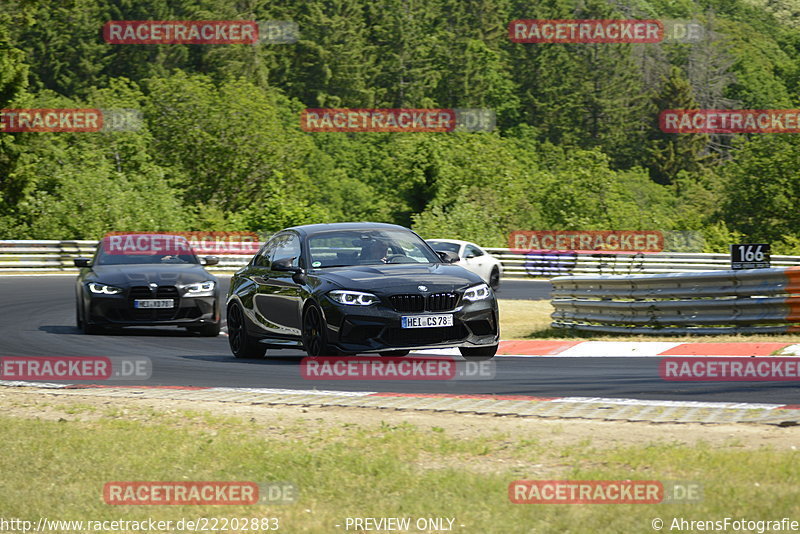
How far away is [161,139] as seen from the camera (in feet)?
232

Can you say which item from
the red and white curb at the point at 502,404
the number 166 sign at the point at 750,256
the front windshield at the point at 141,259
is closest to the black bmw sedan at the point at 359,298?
the red and white curb at the point at 502,404

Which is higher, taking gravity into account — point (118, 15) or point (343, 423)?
point (118, 15)

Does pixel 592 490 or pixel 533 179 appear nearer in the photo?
pixel 592 490

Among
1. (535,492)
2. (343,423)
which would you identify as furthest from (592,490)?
(343,423)

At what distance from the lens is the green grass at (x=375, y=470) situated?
5703 mm

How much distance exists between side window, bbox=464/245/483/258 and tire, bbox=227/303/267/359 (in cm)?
1581

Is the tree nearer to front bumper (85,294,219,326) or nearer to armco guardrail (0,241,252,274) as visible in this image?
armco guardrail (0,241,252,274)

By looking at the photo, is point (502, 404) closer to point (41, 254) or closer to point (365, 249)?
point (365, 249)

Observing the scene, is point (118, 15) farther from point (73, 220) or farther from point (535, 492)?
point (535, 492)

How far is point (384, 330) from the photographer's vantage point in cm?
1156

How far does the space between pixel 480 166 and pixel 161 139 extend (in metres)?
19.3

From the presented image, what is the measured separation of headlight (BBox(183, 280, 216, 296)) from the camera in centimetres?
1664

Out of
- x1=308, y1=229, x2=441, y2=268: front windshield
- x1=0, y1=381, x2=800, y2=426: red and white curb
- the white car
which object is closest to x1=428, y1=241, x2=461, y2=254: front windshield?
the white car

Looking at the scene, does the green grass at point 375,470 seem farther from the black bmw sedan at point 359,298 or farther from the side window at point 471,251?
the side window at point 471,251
